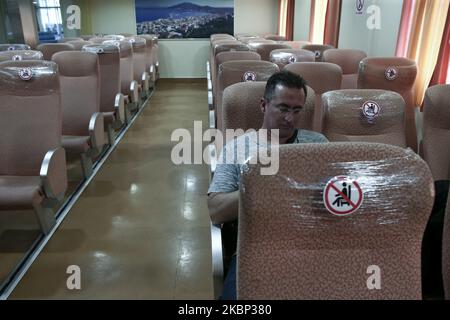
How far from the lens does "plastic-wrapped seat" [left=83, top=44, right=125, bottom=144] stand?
3.57 m

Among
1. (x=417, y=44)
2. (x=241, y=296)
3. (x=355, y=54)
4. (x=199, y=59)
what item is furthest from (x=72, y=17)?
(x=241, y=296)

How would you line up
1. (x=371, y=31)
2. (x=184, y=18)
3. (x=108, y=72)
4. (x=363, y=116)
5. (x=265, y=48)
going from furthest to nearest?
1. (x=184, y=18)
2. (x=265, y=48)
3. (x=371, y=31)
4. (x=108, y=72)
5. (x=363, y=116)

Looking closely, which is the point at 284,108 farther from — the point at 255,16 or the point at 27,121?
the point at 255,16

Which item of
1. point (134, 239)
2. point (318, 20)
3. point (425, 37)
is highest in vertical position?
point (318, 20)

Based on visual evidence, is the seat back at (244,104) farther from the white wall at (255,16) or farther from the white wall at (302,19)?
the white wall at (255,16)

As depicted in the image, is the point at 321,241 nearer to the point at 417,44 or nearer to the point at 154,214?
the point at 154,214

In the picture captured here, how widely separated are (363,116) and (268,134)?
669 millimetres

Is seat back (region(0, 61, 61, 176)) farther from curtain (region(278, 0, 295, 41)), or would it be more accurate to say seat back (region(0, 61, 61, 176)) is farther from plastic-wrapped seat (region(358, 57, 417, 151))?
curtain (region(278, 0, 295, 41))

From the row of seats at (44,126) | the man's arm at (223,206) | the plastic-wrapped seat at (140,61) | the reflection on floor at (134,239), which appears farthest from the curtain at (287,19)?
the man's arm at (223,206)

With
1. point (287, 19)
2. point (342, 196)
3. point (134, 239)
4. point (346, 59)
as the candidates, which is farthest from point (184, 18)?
point (342, 196)

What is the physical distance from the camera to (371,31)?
397 centimetres

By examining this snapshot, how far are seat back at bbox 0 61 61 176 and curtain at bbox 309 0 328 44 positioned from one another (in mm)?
4178

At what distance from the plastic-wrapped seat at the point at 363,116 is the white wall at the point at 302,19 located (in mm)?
4819
